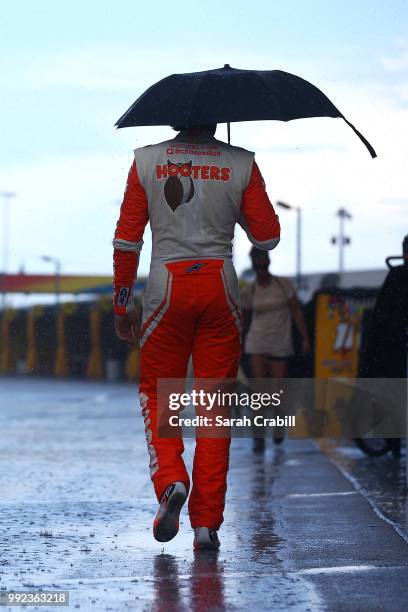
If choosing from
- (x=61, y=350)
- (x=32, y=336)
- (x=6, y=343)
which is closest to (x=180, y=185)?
(x=61, y=350)

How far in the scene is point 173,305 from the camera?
631 centimetres

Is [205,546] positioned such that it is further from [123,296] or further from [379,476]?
[379,476]

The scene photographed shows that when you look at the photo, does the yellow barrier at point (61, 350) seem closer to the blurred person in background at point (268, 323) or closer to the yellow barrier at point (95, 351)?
the yellow barrier at point (95, 351)

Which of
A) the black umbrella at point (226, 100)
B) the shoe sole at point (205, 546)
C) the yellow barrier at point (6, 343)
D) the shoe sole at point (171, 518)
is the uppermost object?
the black umbrella at point (226, 100)

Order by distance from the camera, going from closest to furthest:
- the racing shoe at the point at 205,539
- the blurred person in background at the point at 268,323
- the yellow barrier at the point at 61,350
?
the racing shoe at the point at 205,539 < the blurred person in background at the point at 268,323 < the yellow barrier at the point at 61,350

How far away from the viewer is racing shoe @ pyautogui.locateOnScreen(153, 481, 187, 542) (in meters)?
6.07

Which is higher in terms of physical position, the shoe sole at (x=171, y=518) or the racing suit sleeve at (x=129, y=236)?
the racing suit sleeve at (x=129, y=236)

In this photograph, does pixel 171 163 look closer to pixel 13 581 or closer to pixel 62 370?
pixel 13 581

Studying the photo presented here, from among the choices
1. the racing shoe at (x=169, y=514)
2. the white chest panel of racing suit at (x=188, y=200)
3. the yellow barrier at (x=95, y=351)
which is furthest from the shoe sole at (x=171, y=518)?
the yellow barrier at (x=95, y=351)

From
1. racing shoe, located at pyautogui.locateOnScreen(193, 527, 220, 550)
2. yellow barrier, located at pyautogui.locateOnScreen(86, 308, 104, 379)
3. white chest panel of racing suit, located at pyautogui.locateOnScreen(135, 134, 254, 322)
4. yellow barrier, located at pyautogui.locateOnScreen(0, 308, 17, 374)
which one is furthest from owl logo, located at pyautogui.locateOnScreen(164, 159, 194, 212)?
yellow barrier, located at pyautogui.locateOnScreen(0, 308, 17, 374)

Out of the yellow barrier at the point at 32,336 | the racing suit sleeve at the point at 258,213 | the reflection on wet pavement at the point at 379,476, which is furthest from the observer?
the yellow barrier at the point at 32,336

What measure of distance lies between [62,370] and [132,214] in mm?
39868

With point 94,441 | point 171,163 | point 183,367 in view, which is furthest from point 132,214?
point 94,441

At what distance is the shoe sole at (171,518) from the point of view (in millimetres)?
6066
